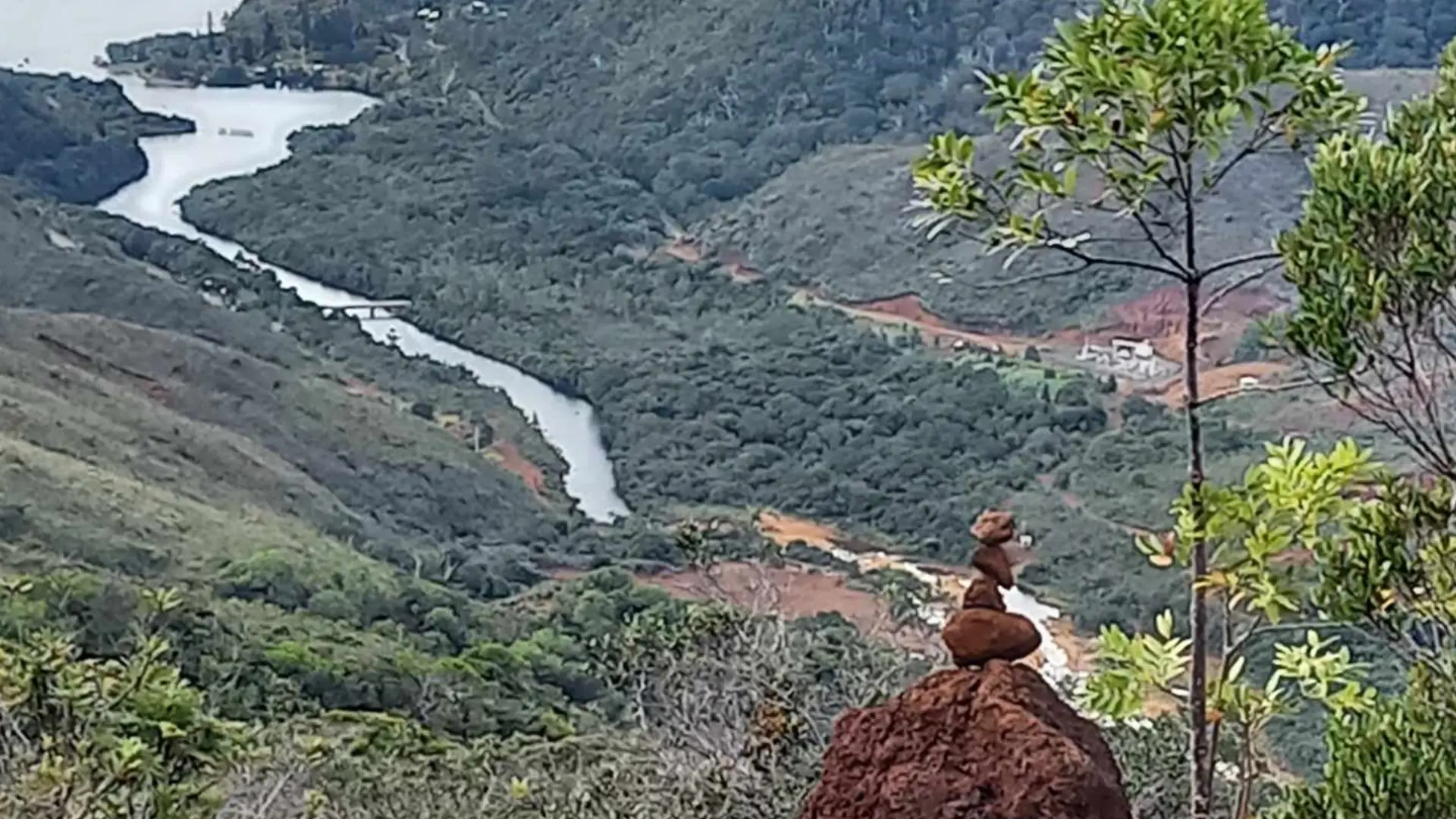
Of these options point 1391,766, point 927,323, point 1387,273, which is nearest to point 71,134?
point 927,323

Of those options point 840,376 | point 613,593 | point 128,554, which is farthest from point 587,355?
point 128,554

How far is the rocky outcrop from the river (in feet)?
129

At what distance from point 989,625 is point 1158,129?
153cm

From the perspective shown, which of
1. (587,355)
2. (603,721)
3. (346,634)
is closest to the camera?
(603,721)

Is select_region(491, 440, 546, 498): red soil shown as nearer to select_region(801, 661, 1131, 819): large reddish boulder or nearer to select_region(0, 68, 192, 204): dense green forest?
select_region(0, 68, 192, 204): dense green forest

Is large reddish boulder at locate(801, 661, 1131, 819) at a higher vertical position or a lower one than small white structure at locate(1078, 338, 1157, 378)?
higher

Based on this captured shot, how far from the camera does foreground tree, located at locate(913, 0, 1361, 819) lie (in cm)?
412

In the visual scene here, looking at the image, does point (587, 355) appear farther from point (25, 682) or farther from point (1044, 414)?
point (25, 682)

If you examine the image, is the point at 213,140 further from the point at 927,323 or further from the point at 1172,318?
the point at 1172,318

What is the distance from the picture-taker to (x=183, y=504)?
29.8 m

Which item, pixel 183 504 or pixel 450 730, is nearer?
pixel 450 730

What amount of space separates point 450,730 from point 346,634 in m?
4.17

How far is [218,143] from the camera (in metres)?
76.4

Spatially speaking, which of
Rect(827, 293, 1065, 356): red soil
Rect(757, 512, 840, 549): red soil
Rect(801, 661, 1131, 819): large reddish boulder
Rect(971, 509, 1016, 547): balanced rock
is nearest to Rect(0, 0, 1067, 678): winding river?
Rect(757, 512, 840, 549): red soil
